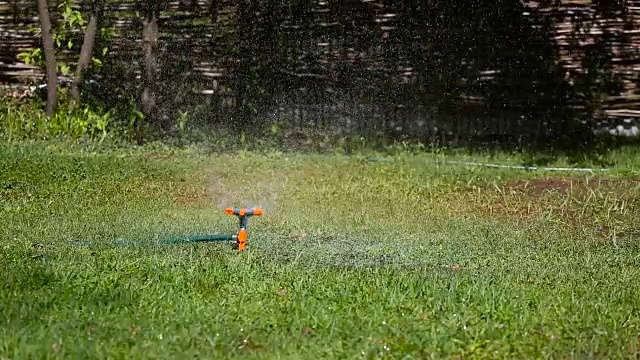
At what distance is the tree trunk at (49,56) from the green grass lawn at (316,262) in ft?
7.16

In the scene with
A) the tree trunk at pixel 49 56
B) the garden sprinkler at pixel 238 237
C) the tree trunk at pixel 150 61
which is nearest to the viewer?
the garden sprinkler at pixel 238 237

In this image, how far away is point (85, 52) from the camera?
13.1 m

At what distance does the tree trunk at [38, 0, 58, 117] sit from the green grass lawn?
2.18 metres

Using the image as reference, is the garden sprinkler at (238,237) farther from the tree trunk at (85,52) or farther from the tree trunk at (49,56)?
the tree trunk at (85,52)

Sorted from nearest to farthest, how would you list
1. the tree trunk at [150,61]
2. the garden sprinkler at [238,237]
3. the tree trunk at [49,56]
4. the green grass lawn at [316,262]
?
the green grass lawn at [316,262] → the garden sprinkler at [238,237] → the tree trunk at [49,56] → the tree trunk at [150,61]

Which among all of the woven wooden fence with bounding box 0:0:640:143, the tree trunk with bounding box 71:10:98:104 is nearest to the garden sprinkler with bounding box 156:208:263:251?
the woven wooden fence with bounding box 0:0:640:143

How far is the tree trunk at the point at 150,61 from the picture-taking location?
13.0 metres

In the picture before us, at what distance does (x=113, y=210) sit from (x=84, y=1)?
5.87 m

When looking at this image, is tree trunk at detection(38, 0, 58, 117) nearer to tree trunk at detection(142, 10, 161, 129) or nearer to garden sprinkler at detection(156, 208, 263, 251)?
tree trunk at detection(142, 10, 161, 129)

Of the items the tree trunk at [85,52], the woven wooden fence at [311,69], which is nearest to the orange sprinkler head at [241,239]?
the woven wooden fence at [311,69]

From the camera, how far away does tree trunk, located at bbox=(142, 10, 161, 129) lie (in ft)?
42.8

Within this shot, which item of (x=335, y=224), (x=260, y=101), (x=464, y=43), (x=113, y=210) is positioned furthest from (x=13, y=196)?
(x=464, y=43)

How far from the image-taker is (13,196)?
27.9 ft

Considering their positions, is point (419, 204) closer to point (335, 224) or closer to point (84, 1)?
point (335, 224)
